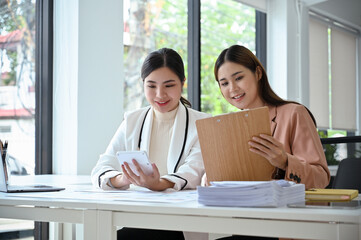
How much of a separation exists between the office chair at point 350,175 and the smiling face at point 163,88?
2.56ft

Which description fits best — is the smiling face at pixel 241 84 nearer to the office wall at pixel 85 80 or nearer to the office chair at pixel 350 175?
the office chair at pixel 350 175

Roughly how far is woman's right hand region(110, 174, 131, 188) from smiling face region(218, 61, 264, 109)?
1.74 feet

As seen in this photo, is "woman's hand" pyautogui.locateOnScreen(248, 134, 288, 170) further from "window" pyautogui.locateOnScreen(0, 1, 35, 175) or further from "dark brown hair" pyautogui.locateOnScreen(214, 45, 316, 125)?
"window" pyautogui.locateOnScreen(0, 1, 35, 175)

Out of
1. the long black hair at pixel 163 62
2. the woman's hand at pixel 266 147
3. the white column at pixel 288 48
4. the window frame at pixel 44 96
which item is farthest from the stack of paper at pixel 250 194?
the white column at pixel 288 48

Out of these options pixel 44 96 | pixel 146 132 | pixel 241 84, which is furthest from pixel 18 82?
pixel 241 84

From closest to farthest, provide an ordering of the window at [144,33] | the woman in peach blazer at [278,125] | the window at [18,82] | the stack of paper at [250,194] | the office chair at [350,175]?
the stack of paper at [250,194], the woman in peach blazer at [278,125], the office chair at [350,175], the window at [18,82], the window at [144,33]

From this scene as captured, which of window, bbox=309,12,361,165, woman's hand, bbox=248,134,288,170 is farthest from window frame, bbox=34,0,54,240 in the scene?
window, bbox=309,12,361,165

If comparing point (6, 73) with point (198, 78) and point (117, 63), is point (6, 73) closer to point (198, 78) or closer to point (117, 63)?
point (117, 63)

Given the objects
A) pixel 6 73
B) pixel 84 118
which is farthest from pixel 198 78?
pixel 6 73

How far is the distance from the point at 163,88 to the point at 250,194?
0.89 meters

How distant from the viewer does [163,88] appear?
1.92 meters

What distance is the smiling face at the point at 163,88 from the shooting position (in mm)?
1919

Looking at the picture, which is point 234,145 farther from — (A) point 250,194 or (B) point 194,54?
(B) point 194,54

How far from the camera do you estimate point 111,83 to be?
3191mm
